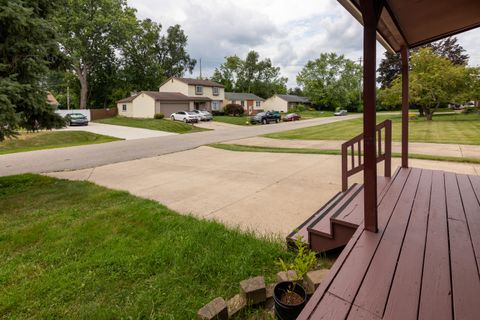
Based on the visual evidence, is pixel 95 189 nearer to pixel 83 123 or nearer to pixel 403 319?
pixel 403 319

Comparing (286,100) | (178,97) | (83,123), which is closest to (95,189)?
(83,123)

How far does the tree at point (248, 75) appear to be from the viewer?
57.4 metres

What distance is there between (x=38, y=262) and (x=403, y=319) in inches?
145

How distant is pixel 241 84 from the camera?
58.6m

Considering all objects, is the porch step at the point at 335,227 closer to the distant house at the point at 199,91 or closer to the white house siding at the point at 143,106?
the white house siding at the point at 143,106

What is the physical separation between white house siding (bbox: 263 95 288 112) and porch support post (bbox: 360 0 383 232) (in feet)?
162

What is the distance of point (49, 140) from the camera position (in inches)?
735

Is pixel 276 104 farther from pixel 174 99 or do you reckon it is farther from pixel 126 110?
pixel 126 110

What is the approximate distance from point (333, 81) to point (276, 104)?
12.8m

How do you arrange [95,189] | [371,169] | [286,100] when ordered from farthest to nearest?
[286,100]
[95,189]
[371,169]

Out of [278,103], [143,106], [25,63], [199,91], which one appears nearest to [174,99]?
[143,106]

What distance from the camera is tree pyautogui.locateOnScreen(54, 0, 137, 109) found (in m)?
31.7

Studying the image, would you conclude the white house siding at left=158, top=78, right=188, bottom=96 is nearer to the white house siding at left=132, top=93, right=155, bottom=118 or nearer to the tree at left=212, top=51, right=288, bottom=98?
the white house siding at left=132, top=93, right=155, bottom=118

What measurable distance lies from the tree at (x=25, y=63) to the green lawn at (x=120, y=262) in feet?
6.53
